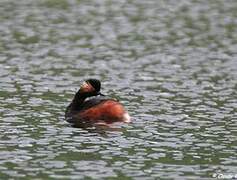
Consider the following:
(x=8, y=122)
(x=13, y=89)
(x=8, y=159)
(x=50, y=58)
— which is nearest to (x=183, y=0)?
(x=50, y=58)

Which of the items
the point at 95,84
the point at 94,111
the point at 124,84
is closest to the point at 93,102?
the point at 94,111

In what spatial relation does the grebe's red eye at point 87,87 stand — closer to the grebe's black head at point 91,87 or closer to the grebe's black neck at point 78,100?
the grebe's black head at point 91,87

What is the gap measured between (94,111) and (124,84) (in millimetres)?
6496

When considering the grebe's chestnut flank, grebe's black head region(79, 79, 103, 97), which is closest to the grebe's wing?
the grebe's chestnut flank

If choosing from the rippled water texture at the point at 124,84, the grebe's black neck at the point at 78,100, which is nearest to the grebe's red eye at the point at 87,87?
the grebe's black neck at the point at 78,100

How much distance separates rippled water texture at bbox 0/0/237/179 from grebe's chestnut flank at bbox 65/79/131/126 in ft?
1.52

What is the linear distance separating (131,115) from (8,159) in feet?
24.1

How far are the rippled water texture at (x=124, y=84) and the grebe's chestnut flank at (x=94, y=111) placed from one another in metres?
0.46

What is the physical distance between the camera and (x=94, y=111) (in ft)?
88.3

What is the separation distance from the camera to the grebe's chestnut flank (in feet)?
87.1

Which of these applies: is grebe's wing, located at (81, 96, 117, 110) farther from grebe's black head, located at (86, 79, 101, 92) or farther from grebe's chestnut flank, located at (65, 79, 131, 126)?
grebe's black head, located at (86, 79, 101, 92)

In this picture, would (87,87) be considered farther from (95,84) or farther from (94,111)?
(94,111)

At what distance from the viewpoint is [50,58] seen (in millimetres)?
38844

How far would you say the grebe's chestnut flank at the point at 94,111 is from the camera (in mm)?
26547
